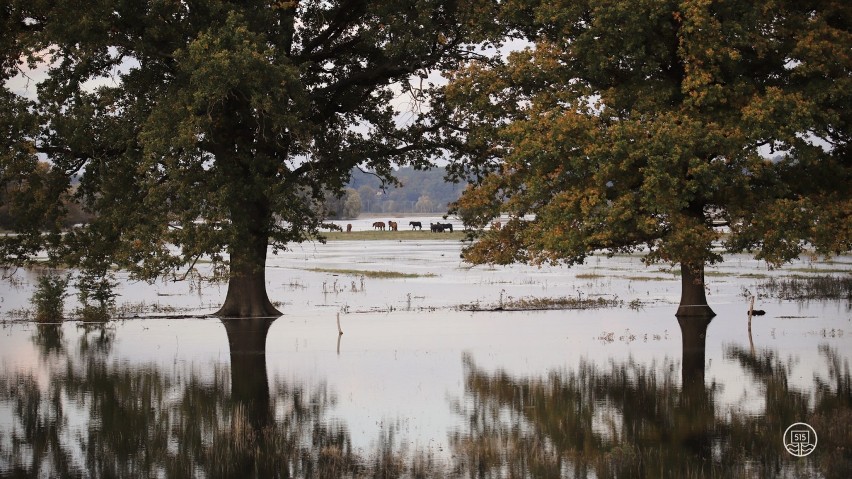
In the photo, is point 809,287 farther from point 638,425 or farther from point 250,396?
point 250,396

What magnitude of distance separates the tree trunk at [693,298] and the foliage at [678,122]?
4.33 meters

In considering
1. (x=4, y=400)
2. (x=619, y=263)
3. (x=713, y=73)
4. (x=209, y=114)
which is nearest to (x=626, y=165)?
(x=713, y=73)

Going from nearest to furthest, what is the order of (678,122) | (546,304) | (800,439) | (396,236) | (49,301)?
(800,439) < (678,122) < (49,301) < (546,304) < (396,236)

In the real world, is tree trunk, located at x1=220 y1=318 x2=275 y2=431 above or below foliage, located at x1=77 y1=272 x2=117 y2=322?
below

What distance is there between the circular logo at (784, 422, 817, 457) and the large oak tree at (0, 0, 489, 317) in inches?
747

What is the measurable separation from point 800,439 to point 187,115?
21791mm

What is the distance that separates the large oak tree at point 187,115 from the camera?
3272 centimetres

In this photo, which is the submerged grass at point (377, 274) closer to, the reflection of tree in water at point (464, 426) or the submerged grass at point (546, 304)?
the submerged grass at point (546, 304)

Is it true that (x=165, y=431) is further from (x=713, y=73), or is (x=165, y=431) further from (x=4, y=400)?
(x=713, y=73)

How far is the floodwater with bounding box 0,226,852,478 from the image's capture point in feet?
55.3

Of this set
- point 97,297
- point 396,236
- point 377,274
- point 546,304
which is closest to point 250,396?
point 97,297

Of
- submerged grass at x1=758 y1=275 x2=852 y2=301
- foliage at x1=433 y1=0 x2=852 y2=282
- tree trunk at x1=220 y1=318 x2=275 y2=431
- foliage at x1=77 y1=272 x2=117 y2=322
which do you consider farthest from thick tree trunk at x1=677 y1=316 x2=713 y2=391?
foliage at x1=77 y1=272 x2=117 y2=322

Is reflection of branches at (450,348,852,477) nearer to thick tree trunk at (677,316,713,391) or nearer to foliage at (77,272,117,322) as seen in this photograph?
thick tree trunk at (677,316,713,391)

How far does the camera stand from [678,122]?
1293 inches
